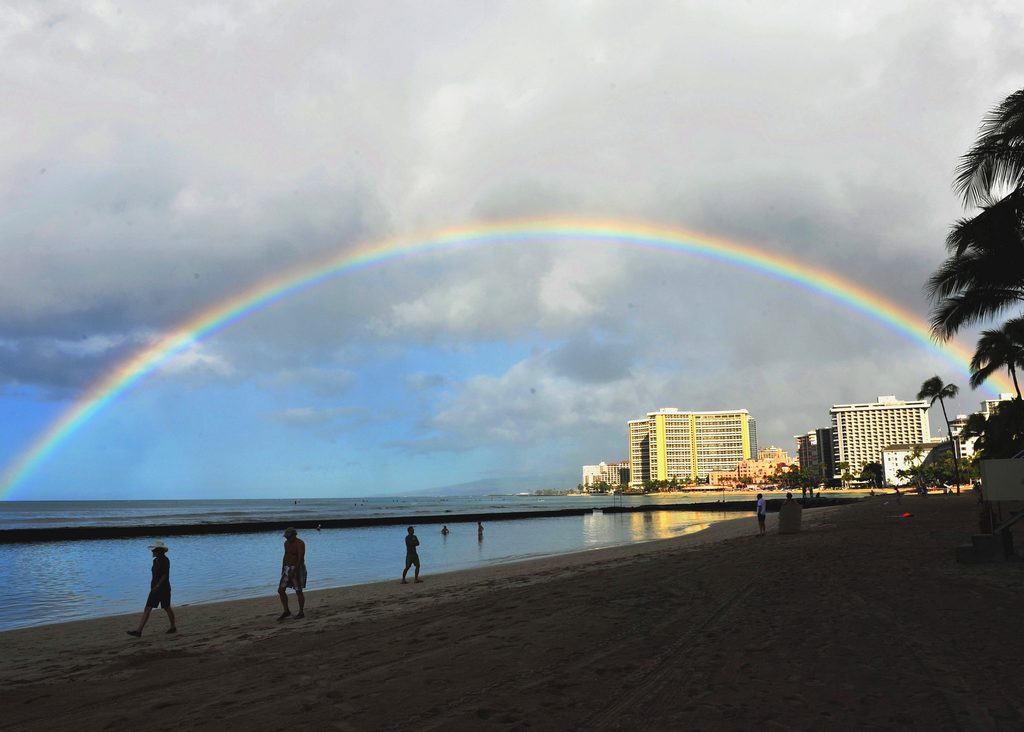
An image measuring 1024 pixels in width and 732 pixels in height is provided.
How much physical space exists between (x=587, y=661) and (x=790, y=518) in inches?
955

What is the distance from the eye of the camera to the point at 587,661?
7754mm

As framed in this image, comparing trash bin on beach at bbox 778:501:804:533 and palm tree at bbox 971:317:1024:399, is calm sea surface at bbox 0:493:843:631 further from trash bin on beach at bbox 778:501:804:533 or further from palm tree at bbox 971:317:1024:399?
palm tree at bbox 971:317:1024:399

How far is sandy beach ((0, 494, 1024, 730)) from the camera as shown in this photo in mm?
5887

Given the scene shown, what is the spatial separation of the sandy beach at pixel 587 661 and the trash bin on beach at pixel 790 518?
1386 centimetres

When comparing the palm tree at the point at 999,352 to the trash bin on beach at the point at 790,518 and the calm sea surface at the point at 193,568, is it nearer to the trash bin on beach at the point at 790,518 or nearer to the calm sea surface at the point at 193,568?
the trash bin on beach at the point at 790,518

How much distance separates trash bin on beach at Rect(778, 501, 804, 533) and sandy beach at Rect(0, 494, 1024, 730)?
13.9 m

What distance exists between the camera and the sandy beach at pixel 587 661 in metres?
5.89

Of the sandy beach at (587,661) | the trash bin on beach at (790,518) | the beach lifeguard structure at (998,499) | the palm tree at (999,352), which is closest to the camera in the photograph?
the sandy beach at (587,661)

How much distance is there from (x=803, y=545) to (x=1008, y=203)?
11.7m


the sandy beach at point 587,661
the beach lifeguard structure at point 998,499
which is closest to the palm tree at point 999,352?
the beach lifeguard structure at point 998,499

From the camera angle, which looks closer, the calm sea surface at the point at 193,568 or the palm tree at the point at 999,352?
the calm sea surface at the point at 193,568

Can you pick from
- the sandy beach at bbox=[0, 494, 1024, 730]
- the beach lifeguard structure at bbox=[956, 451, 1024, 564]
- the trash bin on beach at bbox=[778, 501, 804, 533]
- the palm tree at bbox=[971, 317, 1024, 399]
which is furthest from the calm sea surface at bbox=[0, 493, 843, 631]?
the palm tree at bbox=[971, 317, 1024, 399]

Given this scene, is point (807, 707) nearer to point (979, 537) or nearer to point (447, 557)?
point (979, 537)

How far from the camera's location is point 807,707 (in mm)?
5766
